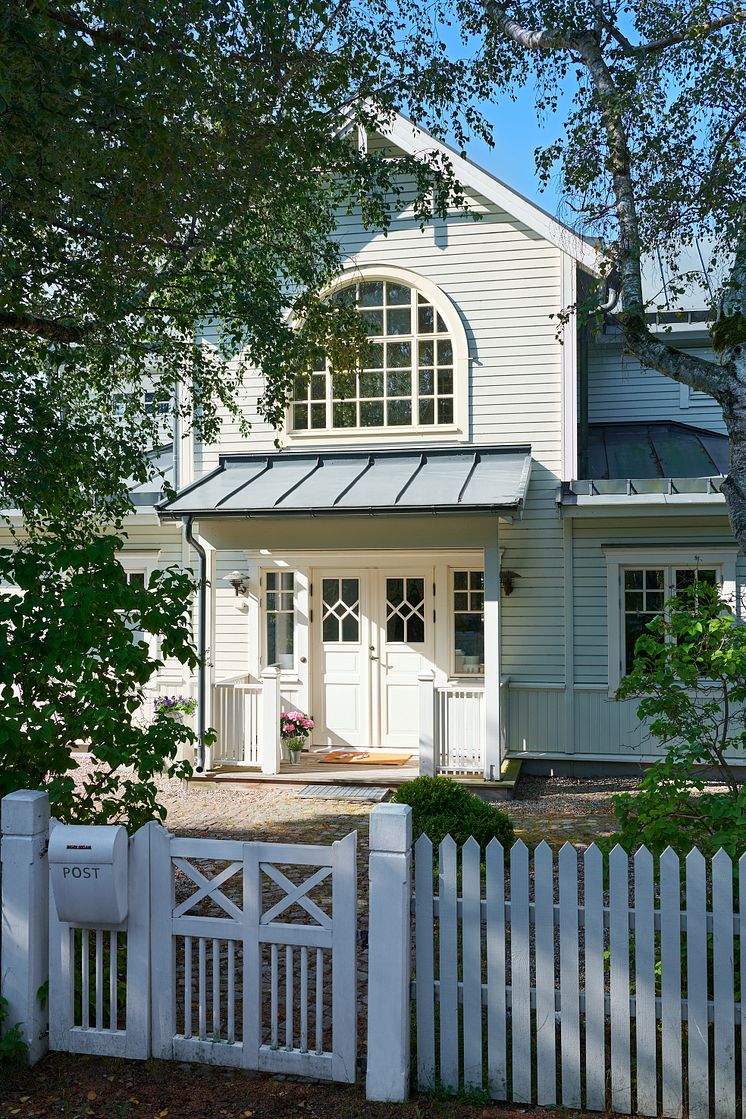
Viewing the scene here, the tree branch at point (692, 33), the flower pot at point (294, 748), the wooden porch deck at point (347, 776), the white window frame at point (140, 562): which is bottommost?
the wooden porch deck at point (347, 776)

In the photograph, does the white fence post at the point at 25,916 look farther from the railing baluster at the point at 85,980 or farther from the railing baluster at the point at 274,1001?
the railing baluster at the point at 274,1001

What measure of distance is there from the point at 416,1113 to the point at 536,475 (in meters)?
9.02

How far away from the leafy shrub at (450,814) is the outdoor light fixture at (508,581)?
4.65 metres

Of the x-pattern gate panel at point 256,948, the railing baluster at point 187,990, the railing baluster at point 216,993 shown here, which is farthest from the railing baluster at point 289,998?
the railing baluster at point 187,990

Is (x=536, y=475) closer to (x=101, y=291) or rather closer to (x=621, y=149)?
(x=621, y=149)

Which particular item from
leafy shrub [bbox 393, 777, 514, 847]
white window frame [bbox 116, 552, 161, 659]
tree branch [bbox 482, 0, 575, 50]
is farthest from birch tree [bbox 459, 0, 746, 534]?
white window frame [bbox 116, 552, 161, 659]

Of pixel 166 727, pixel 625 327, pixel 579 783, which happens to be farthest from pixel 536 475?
pixel 166 727

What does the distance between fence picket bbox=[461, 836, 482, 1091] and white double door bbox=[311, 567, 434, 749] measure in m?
8.25

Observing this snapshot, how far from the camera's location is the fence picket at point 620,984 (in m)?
3.93

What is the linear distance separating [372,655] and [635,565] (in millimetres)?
3505

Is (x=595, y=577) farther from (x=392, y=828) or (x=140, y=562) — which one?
(x=392, y=828)

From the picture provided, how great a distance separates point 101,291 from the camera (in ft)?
23.9

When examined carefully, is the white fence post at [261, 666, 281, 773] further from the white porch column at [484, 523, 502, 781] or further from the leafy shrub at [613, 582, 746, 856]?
the leafy shrub at [613, 582, 746, 856]

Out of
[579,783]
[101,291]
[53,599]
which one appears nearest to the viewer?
[53,599]
